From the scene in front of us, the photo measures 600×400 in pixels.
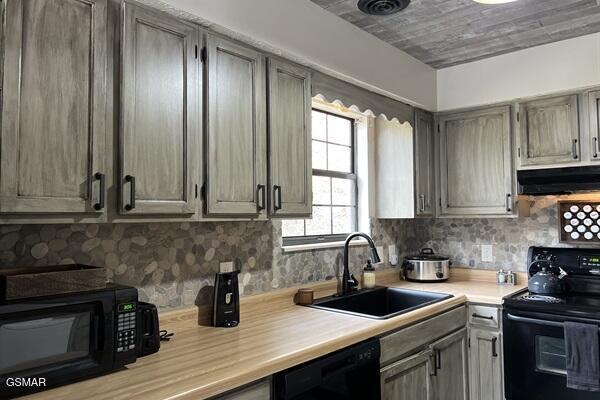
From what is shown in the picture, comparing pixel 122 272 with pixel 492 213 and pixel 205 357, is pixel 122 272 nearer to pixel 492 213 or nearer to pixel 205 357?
pixel 205 357

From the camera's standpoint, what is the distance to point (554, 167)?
2826mm

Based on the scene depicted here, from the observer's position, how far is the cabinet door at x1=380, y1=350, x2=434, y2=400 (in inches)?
80.1

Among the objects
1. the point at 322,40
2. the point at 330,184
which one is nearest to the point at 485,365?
the point at 330,184

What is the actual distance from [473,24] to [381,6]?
2.17 feet

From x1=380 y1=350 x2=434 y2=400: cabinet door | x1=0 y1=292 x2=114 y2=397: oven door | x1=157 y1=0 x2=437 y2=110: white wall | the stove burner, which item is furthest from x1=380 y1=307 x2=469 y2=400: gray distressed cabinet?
x1=157 y1=0 x2=437 y2=110: white wall

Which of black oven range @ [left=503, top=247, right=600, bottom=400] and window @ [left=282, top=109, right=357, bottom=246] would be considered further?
window @ [left=282, top=109, right=357, bottom=246]

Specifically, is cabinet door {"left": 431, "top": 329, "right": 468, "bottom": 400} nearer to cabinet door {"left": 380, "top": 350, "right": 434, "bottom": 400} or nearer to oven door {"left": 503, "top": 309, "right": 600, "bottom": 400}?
cabinet door {"left": 380, "top": 350, "right": 434, "bottom": 400}

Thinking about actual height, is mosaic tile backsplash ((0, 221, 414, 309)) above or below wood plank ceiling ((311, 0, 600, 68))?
below

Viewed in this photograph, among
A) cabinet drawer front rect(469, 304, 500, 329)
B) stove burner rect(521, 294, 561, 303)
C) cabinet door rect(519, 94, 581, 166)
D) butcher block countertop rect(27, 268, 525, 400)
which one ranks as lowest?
cabinet drawer front rect(469, 304, 500, 329)

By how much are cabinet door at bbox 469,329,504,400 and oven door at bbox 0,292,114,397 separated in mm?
2195

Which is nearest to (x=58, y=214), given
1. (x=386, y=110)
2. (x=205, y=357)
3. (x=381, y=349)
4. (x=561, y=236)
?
(x=205, y=357)

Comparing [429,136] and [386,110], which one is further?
[429,136]

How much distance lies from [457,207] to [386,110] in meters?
0.94

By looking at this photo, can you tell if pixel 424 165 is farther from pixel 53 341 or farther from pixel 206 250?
pixel 53 341
